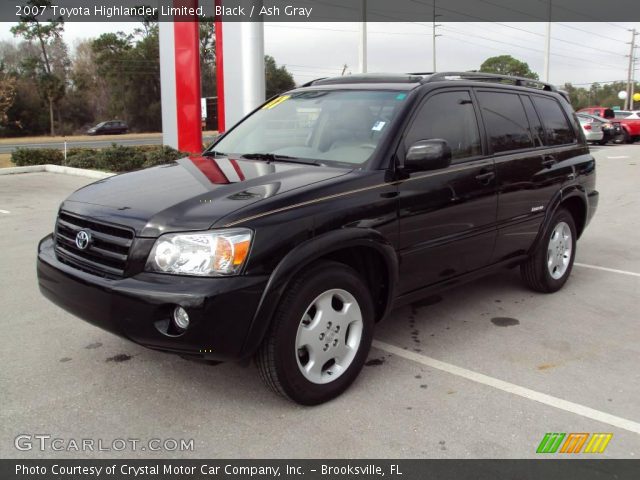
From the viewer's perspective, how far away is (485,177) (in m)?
4.44

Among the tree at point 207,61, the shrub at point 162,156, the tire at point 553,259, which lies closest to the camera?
the tire at point 553,259

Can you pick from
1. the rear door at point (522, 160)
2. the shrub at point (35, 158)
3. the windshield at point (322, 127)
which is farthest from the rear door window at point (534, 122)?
A: the shrub at point (35, 158)

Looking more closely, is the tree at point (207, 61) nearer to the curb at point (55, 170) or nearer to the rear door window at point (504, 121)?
the curb at point (55, 170)

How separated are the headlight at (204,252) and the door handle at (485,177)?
2106mm

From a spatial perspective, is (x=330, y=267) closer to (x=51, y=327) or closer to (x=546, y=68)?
(x=51, y=327)

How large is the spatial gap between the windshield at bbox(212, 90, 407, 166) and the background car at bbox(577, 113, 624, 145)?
79.2ft

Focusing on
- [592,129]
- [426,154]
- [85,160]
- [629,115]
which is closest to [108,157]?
[85,160]

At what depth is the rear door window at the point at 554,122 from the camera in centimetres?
539

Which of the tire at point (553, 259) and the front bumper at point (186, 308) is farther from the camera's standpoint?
the tire at point (553, 259)

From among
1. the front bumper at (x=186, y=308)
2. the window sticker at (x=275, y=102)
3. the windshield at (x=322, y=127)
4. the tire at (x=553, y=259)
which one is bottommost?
the tire at (x=553, y=259)

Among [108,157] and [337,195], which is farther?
[108,157]

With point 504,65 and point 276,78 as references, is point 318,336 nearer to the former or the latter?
point 276,78

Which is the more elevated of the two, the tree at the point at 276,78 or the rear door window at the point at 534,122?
the tree at the point at 276,78

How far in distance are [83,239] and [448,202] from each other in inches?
92.5
